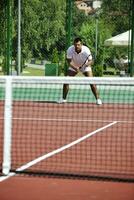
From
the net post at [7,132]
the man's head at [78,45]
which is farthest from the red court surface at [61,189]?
the man's head at [78,45]

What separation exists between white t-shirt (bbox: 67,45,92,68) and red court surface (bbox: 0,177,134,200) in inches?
311

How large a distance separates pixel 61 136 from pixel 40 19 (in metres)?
33.1

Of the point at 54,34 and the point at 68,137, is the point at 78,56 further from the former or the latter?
the point at 54,34

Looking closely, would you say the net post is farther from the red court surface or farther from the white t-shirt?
the white t-shirt

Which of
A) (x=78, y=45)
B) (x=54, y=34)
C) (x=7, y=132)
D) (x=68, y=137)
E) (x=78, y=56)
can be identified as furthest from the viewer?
(x=54, y=34)

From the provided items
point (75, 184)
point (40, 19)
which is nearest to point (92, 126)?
point (75, 184)

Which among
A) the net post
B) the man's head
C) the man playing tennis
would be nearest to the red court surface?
the net post

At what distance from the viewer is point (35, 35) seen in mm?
36312

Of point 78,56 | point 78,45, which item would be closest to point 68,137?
point 78,45

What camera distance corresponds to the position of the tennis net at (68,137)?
561cm

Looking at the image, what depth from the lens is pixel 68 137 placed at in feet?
25.8

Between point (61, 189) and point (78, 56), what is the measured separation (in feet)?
27.5

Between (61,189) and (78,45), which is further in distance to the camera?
(78,45)

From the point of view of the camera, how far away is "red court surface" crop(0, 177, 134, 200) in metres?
4.62
